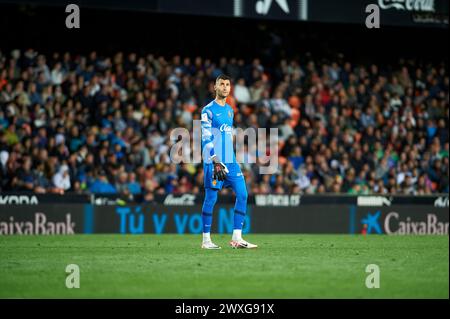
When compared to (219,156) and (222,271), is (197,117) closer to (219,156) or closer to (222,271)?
(219,156)

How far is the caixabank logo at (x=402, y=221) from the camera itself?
20.3m

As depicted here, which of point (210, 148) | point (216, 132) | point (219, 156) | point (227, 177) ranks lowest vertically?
point (227, 177)

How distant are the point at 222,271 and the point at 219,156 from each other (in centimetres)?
304

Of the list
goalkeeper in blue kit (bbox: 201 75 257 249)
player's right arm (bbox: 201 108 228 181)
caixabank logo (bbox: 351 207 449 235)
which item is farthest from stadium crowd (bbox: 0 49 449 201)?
player's right arm (bbox: 201 108 228 181)

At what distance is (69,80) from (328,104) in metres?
7.58

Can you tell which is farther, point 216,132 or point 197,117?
point 197,117

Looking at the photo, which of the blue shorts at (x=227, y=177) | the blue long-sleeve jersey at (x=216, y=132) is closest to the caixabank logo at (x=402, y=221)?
the blue shorts at (x=227, y=177)

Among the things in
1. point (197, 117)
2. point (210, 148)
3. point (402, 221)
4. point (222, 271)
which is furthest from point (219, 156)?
point (197, 117)

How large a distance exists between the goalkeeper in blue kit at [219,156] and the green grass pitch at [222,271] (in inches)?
20.9

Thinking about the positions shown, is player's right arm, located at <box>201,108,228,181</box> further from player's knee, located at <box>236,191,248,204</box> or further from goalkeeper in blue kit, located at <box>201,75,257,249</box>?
player's knee, located at <box>236,191,248,204</box>

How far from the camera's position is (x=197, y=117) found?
72.5 ft

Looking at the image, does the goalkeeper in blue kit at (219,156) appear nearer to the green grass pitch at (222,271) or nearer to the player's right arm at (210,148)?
the player's right arm at (210,148)

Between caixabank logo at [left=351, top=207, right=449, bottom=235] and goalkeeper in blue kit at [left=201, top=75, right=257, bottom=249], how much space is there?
27.9ft

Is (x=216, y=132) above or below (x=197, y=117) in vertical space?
below
